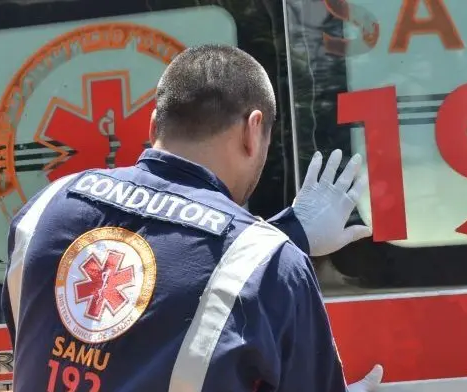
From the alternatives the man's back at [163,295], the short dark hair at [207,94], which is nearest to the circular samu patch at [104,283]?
the man's back at [163,295]

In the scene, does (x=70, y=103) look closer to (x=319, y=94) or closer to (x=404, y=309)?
(x=319, y=94)

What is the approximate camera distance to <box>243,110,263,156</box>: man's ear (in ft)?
3.72

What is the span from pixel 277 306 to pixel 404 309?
799mm

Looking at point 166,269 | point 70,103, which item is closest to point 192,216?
point 166,269

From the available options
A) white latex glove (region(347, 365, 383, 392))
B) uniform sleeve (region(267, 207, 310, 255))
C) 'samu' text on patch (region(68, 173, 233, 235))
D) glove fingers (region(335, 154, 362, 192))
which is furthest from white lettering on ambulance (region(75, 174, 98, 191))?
white latex glove (region(347, 365, 383, 392))

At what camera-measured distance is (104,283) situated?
1.01 m

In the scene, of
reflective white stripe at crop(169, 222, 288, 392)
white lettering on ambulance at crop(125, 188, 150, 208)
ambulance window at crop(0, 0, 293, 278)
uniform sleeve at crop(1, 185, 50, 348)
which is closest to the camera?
reflective white stripe at crop(169, 222, 288, 392)

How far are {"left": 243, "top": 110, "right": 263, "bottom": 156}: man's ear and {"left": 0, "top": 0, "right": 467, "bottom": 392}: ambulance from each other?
1.89ft

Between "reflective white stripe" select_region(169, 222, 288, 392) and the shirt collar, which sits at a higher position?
the shirt collar

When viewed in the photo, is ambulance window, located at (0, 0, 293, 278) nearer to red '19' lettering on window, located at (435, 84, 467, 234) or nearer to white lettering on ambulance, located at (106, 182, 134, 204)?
red '19' lettering on window, located at (435, 84, 467, 234)

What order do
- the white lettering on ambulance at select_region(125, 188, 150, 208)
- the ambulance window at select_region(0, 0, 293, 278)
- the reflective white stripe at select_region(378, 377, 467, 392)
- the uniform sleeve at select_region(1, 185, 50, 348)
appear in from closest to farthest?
the white lettering on ambulance at select_region(125, 188, 150, 208)
the uniform sleeve at select_region(1, 185, 50, 348)
the reflective white stripe at select_region(378, 377, 467, 392)
the ambulance window at select_region(0, 0, 293, 278)

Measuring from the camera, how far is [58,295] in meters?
1.03

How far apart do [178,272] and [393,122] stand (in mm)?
919

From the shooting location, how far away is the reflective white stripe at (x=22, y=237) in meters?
1.11
